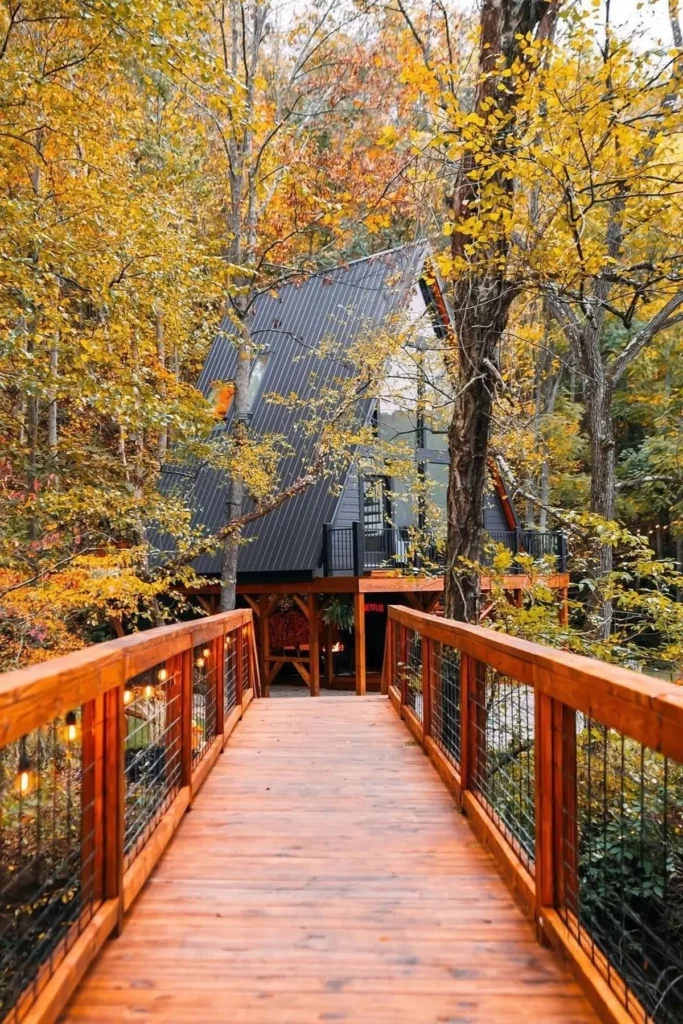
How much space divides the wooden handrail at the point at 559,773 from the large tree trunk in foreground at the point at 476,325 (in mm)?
932

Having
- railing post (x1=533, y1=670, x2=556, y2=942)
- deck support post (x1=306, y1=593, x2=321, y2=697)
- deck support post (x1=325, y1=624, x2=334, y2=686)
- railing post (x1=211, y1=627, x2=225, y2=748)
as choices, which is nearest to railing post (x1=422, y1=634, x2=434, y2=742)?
railing post (x1=211, y1=627, x2=225, y2=748)

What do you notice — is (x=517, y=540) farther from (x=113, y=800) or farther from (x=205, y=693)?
(x=113, y=800)

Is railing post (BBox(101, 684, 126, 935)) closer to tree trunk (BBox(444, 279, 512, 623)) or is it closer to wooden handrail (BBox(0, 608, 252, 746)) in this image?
wooden handrail (BBox(0, 608, 252, 746))

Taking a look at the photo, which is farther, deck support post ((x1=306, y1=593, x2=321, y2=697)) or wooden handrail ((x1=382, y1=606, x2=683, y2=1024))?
deck support post ((x1=306, y1=593, x2=321, y2=697))

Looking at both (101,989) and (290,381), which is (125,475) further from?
(101,989)

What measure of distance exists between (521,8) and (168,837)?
567 centimetres

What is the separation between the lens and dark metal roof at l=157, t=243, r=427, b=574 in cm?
1184

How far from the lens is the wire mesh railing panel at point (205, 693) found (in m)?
4.32

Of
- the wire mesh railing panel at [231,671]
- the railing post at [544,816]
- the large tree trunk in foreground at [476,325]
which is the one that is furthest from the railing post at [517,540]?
the railing post at [544,816]

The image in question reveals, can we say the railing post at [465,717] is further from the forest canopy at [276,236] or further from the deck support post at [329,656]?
the deck support post at [329,656]

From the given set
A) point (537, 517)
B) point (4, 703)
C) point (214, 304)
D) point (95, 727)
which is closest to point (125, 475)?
point (214, 304)

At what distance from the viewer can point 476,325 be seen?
5246mm

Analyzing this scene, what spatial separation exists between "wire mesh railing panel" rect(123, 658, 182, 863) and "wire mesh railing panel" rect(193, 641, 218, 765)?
2.41ft

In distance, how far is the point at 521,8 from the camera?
4.70 meters
